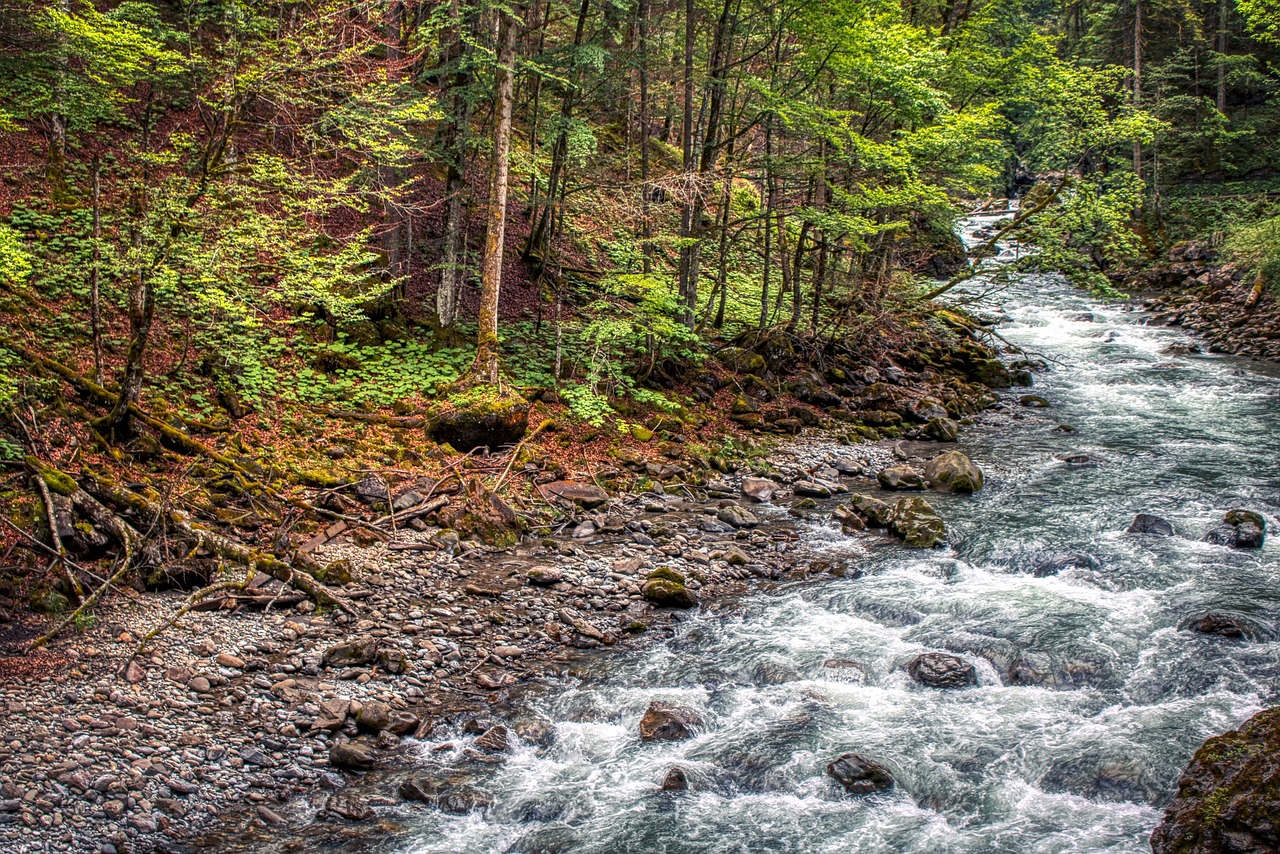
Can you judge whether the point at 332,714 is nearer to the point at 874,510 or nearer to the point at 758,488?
the point at 758,488

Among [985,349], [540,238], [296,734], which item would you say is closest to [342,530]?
[296,734]

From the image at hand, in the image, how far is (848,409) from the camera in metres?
17.1

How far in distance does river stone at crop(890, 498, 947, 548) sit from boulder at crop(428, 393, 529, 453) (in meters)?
5.91

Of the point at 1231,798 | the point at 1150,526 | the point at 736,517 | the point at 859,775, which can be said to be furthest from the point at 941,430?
the point at 1231,798

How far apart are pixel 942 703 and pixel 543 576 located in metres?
4.48

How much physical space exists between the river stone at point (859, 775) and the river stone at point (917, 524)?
510 centimetres

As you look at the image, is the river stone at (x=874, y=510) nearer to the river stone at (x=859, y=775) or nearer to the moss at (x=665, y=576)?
the moss at (x=665, y=576)

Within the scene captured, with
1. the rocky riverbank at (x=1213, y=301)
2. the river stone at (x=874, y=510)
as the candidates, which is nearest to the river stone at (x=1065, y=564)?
the river stone at (x=874, y=510)

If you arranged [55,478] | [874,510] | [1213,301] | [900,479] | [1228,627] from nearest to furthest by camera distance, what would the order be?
1. [55,478]
2. [1228,627]
3. [874,510]
4. [900,479]
5. [1213,301]

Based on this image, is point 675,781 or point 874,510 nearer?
point 675,781

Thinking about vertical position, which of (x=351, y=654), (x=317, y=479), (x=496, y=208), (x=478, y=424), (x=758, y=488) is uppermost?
(x=496, y=208)

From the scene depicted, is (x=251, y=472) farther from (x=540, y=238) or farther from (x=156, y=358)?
(x=540, y=238)

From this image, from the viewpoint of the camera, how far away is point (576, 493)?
11586 millimetres

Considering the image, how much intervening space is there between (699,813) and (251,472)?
6.78 meters
